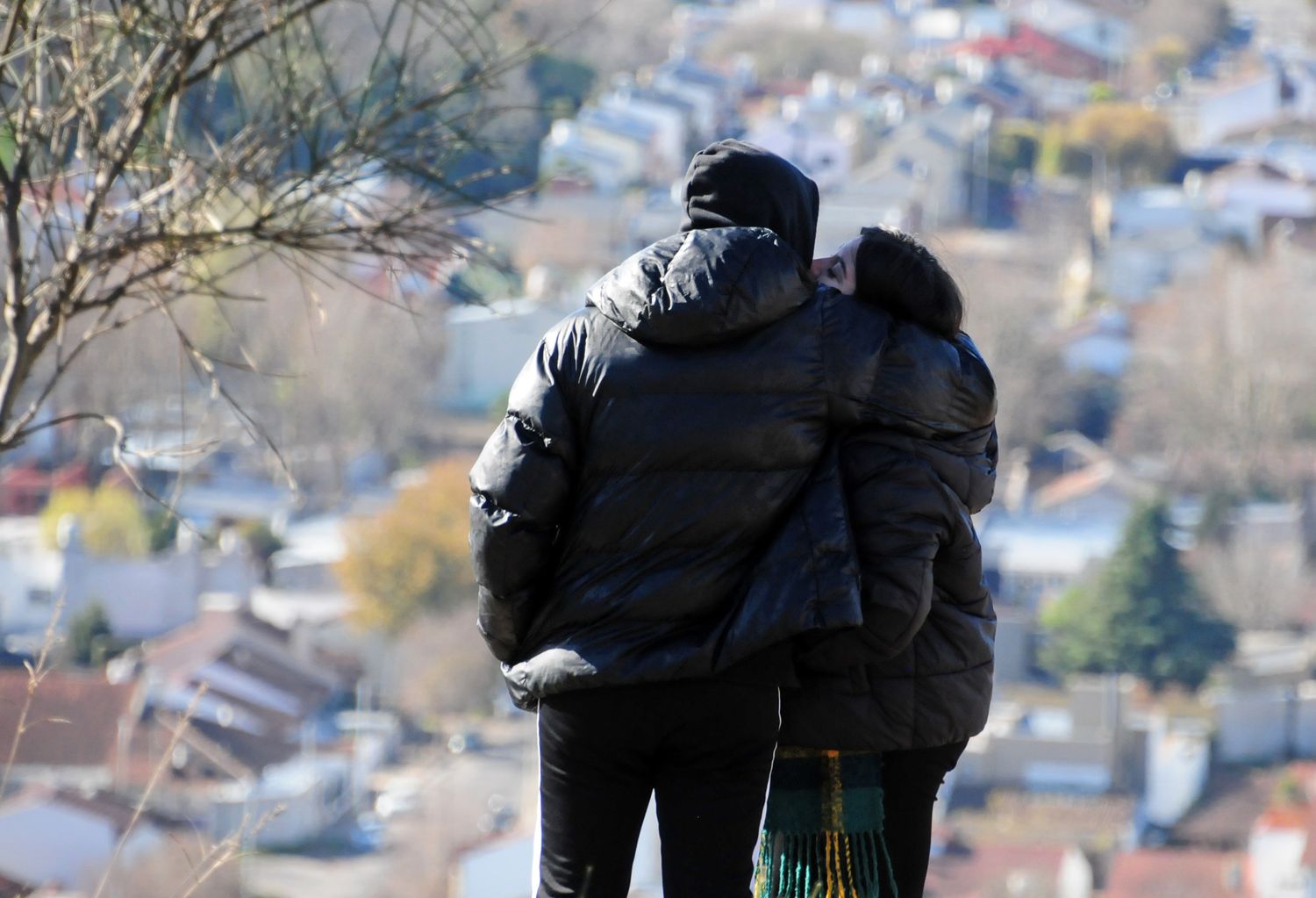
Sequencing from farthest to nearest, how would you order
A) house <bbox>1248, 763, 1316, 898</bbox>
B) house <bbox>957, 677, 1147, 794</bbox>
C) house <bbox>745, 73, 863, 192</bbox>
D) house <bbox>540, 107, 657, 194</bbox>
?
house <bbox>745, 73, 863, 192</bbox>
house <bbox>540, 107, 657, 194</bbox>
house <bbox>957, 677, 1147, 794</bbox>
house <bbox>1248, 763, 1316, 898</bbox>

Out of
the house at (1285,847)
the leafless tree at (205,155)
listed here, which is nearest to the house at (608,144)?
the house at (1285,847)

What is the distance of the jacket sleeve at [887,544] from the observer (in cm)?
171

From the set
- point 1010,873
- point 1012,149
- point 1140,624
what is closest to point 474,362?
point 1140,624

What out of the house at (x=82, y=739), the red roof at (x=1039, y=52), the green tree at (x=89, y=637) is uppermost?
the red roof at (x=1039, y=52)

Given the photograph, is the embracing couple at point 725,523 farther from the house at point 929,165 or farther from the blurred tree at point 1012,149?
the blurred tree at point 1012,149

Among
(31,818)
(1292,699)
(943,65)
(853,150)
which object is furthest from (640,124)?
(31,818)

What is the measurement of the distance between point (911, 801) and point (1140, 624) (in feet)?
80.5

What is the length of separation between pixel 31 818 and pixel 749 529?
51.1 ft

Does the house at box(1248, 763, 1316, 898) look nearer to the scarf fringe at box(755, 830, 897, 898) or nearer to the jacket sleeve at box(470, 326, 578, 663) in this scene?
the scarf fringe at box(755, 830, 897, 898)

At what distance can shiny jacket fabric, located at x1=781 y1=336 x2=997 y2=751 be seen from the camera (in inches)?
67.7

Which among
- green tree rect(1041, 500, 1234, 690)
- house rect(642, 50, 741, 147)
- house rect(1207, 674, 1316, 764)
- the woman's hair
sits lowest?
the woman's hair

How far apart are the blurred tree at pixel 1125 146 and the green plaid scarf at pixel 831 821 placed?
42692mm

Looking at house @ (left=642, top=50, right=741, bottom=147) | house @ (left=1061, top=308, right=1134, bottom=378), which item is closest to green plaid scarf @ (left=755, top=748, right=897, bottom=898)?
house @ (left=1061, top=308, right=1134, bottom=378)

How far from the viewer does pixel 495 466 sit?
5.56 ft
